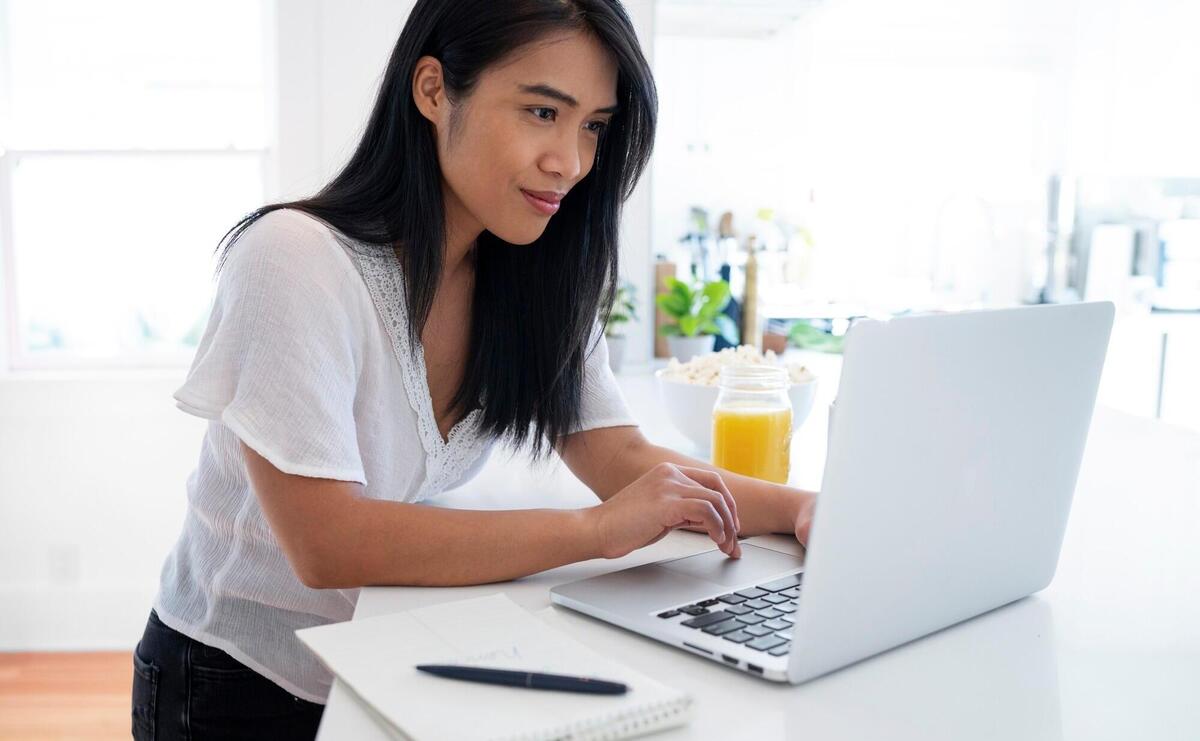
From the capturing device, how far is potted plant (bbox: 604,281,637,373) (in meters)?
2.52

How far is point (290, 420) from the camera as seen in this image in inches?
36.7

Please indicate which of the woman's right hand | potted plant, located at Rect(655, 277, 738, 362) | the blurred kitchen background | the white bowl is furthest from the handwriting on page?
the blurred kitchen background

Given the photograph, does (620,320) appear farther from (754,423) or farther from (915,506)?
(915,506)

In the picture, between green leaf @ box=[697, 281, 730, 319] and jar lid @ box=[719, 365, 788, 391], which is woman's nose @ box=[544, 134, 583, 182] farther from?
green leaf @ box=[697, 281, 730, 319]

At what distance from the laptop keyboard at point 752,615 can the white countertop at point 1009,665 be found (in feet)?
0.11

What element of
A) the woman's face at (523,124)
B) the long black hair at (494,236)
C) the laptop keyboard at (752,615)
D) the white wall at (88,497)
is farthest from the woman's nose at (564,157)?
the white wall at (88,497)

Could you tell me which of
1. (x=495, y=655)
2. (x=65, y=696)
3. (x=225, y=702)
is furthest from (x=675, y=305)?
(x=65, y=696)

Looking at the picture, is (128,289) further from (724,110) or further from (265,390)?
(265,390)

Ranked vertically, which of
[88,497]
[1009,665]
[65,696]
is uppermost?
[1009,665]

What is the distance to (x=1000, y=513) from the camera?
0.86m

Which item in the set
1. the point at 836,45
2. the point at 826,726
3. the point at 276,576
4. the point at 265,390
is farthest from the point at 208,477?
the point at 836,45

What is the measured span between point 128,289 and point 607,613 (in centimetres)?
276

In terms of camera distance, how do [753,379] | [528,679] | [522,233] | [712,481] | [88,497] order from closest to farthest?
1. [528,679]
2. [712,481]
3. [522,233]
4. [753,379]
5. [88,497]

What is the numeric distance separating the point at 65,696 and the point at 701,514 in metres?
2.40
